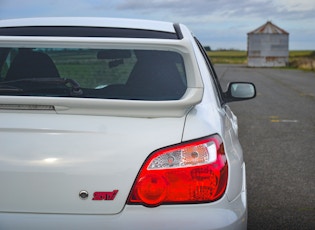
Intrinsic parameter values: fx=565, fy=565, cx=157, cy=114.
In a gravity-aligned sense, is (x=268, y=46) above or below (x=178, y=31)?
below

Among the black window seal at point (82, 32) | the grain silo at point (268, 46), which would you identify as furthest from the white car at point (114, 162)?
the grain silo at point (268, 46)

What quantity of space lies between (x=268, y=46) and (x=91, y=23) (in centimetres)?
7082

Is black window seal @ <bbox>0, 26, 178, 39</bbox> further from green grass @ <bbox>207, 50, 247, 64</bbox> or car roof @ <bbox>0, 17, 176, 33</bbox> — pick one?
green grass @ <bbox>207, 50, 247, 64</bbox>

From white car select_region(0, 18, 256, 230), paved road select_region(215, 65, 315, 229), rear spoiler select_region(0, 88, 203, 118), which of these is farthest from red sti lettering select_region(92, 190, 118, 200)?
paved road select_region(215, 65, 315, 229)

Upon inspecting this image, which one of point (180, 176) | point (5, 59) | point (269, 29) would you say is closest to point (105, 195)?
point (180, 176)

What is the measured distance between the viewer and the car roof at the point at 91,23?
11.6ft

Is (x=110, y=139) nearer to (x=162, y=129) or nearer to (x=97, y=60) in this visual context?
(x=162, y=129)

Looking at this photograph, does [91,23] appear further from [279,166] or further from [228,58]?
[228,58]

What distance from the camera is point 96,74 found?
3541 mm

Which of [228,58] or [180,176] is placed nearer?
[180,176]

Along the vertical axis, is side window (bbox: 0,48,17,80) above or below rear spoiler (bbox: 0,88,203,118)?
above

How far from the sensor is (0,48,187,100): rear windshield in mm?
2877

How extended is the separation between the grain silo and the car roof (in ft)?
228

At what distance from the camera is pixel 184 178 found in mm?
2432
